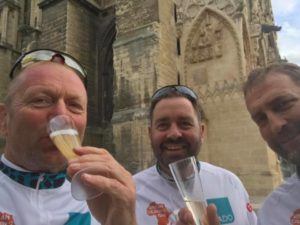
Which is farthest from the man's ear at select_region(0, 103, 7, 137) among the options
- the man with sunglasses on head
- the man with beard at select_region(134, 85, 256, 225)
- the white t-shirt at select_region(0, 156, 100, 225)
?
the man with beard at select_region(134, 85, 256, 225)

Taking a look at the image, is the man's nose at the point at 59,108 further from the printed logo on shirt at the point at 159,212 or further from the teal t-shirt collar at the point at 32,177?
the printed logo on shirt at the point at 159,212

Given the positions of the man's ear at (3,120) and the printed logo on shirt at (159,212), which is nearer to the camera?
the man's ear at (3,120)

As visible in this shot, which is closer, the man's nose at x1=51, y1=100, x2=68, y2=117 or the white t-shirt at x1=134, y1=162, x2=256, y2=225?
the man's nose at x1=51, y1=100, x2=68, y2=117

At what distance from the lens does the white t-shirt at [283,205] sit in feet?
4.42

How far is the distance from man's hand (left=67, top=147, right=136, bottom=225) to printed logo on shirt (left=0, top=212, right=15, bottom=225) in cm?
31

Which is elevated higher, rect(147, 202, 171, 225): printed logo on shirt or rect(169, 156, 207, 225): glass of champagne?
rect(169, 156, 207, 225): glass of champagne

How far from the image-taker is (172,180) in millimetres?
1726

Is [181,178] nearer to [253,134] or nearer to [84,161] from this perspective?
[84,161]

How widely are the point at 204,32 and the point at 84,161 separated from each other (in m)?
7.78

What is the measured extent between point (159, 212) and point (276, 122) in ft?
2.54

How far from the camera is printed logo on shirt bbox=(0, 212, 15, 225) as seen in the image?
2.98ft

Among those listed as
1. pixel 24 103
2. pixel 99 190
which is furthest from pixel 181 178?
pixel 24 103

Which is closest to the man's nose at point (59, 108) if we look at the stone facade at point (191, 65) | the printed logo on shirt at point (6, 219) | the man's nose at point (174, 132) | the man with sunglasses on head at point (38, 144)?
the man with sunglasses on head at point (38, 144)

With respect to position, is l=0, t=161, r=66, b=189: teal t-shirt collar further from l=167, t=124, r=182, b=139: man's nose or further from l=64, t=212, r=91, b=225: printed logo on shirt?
l=167, t=124, r=182, b=139: man's nose
